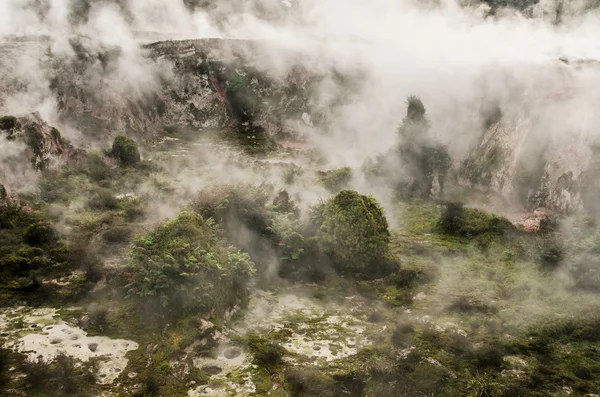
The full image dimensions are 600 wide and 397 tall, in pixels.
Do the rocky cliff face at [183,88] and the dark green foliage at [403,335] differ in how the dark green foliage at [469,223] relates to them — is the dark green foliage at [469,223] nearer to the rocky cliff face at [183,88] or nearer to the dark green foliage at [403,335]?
the dark green foliage at [403,335]

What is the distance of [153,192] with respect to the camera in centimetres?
1583

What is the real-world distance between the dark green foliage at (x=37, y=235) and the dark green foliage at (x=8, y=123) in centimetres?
527

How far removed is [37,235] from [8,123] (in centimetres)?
582

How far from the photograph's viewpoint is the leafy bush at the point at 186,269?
9422mm

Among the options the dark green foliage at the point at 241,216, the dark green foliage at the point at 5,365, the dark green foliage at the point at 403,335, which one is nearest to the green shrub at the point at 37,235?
the dark green foliage at the point at 241,216

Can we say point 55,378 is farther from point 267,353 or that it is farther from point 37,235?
point 37,235

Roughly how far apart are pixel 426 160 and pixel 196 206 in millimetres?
10353

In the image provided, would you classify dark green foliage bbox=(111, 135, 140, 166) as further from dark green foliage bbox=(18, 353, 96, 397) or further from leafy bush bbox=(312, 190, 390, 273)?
dark green foliage bbox=(18, 353, 96, 397)

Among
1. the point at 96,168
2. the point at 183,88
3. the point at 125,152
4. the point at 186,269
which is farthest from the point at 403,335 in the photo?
the point at 183,88

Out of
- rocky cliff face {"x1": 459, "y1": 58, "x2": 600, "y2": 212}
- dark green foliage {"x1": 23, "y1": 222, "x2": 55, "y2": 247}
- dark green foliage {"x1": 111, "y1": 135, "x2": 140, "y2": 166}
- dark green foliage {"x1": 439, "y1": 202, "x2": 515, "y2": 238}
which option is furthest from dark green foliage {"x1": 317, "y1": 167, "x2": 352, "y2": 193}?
dark green foliage {"x1": 23, "y1": 222, "x2": 55, "y2": 247}

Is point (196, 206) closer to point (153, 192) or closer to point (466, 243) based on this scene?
point (153, 192)

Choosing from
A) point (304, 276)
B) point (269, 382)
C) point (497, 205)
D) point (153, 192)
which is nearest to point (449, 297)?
point (304, 276)

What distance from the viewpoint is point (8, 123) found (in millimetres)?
15109

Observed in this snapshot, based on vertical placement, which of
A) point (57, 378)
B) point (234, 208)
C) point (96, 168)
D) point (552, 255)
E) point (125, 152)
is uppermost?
point (125, 152)
